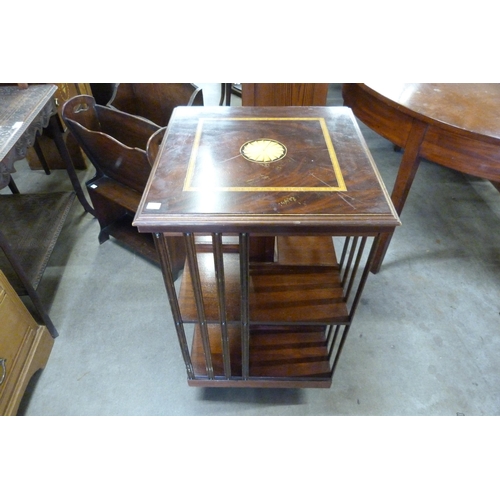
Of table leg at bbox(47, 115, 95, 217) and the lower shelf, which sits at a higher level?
table leg at bbox(47, 115, 95, 217)

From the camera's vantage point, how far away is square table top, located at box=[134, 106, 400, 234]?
60cm

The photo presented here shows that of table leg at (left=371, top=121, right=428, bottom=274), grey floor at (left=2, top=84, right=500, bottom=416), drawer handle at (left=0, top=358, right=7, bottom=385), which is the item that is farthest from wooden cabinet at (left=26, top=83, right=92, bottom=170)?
table leg at (left=371, top=121, right=428, bottom=274)

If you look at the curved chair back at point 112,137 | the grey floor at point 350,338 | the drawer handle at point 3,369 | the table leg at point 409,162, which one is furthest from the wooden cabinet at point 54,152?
the table leg at point 409,162

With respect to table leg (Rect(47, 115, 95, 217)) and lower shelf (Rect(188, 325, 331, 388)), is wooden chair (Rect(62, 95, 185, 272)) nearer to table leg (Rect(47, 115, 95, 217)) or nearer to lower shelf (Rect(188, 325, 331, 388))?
table leg (Rect(47, 115, 95, 217))

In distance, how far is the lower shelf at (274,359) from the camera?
994 mm

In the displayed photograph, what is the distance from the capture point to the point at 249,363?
3.31 feet

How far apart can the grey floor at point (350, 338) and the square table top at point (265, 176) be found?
29.0 inches

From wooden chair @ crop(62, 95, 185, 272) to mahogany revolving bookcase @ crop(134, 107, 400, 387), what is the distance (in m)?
0.43

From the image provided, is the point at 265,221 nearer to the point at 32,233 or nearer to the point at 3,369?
the point at 3,369

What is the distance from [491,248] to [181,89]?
1.64 m

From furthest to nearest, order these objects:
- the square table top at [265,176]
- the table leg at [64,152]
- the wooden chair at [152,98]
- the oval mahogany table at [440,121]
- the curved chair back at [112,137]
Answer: the wooden chair at [152,98]
the table leg at [64,152]
the curved chair back at [112,137]
the oval mahogany table at [440,121]
the square table top at [265,176]

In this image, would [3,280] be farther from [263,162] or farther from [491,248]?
[491,248]

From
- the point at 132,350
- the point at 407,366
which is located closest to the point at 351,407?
the point at 407,366

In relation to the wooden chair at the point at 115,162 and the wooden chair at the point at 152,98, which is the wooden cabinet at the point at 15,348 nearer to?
the wooden chair at the point at 115,162
